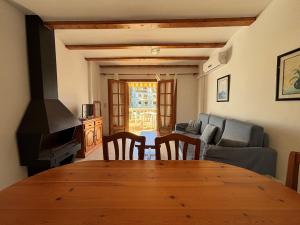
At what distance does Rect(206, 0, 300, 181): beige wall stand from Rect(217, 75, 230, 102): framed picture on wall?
300 mm

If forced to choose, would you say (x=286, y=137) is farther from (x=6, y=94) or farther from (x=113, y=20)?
(x=6, y=94)

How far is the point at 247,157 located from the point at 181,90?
404 centimetres

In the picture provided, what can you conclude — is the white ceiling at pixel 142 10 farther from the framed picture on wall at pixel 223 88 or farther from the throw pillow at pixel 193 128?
Result: the throw pillow at pixel 193 128

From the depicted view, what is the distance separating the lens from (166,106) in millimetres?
6020

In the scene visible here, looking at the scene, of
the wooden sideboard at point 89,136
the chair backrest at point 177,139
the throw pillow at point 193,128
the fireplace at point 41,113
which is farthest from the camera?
the throw pillow at point 193,128

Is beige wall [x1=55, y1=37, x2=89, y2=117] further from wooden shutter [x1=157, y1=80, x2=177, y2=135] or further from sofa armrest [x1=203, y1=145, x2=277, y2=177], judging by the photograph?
sofa armrest [x1=203, y1=145, x2=277, y2=177]

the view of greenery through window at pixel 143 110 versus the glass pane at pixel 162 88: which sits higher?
the glass pane at pixel 162 88

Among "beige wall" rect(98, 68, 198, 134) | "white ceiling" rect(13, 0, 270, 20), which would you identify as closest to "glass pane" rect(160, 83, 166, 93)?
"beige wall" rect(98, 68, 198, 134)

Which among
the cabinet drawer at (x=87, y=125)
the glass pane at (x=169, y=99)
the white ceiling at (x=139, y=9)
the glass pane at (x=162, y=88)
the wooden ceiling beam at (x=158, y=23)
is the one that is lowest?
the cabinet drawer at (x=87, y=125)

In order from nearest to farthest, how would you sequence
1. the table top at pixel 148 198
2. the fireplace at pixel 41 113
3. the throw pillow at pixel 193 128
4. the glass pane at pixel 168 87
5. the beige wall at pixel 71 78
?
the table top at pixel 148 198, the fireplace at pixel 41 113, the beige wall at pixel 71 78, the throw pillow at pixel 193 128, the glass pane at pixel 168 87

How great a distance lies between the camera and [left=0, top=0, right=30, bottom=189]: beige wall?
84.5 inches

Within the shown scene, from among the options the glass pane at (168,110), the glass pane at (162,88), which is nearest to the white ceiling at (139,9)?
the glass pane at (162,88)

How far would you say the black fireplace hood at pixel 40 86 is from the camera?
2.40 m

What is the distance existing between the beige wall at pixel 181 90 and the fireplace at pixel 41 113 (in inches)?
119
